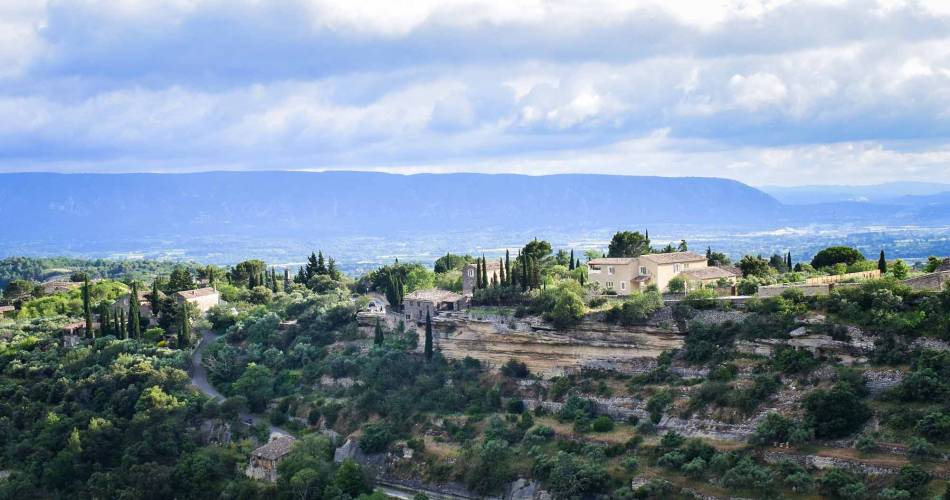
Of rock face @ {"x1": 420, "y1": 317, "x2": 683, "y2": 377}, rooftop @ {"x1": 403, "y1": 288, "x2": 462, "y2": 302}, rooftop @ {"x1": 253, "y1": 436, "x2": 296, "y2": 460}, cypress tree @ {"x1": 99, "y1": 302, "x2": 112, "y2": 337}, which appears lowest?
rooftop @ {"x1": 253, "y1": 436, "x2": 296, "y2": 460}

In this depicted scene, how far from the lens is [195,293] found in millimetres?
65875

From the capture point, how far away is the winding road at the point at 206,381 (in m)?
47.9

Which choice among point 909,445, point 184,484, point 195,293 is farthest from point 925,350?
point 195,293

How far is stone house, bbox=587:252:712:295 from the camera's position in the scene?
49.8 metres

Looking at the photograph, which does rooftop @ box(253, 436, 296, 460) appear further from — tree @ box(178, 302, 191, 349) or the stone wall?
the stone wall

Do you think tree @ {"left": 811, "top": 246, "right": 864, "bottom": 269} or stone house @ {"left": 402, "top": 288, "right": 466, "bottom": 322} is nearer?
tree @ {"left": 811, "top": 246, "right": 864, "bottom": 269}

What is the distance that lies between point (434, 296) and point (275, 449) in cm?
1549

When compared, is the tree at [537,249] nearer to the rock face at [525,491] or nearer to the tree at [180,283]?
the rock face at [525,491]

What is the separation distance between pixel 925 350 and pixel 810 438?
225 inches

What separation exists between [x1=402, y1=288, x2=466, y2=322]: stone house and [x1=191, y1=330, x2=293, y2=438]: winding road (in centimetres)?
1015

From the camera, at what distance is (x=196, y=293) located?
66000mm

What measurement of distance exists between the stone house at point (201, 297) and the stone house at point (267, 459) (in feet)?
74.3

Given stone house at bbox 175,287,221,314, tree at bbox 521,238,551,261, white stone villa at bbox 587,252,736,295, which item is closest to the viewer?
white stone villa at bbox 587,252,736,295

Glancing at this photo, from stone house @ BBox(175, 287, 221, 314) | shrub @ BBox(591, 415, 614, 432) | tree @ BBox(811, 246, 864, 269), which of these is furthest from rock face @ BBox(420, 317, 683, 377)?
stone house @ BBox(175, 287, 221, 314)
